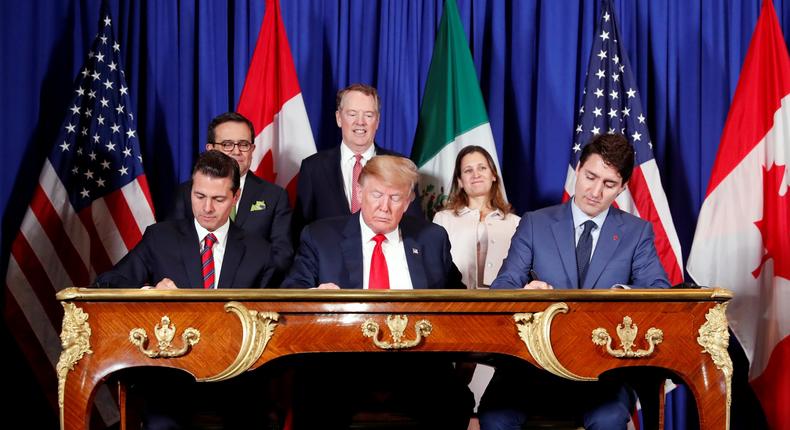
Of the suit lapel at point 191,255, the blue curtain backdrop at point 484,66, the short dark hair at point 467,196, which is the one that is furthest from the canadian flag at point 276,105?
the suit lapel at point 191,255

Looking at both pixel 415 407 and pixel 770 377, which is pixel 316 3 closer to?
pixel 415 407

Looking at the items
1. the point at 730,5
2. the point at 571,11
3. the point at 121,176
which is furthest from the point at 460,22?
the point at 121,176

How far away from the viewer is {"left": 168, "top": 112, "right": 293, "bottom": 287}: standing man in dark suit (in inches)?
177

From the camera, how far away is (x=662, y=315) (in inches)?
121

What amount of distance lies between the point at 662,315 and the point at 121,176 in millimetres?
3511

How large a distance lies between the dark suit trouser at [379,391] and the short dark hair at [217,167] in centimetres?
84

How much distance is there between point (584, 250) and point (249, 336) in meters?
1.60

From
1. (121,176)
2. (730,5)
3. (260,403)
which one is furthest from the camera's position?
(730,5)

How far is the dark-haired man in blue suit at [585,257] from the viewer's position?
3.69 m

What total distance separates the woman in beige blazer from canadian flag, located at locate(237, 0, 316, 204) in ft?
3.58

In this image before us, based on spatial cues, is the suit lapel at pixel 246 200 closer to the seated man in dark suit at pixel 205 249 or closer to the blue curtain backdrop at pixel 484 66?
the seated man in dark suit at pixel 205 249

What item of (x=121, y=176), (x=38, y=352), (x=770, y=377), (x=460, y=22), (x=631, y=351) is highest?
(x=460, y=22)

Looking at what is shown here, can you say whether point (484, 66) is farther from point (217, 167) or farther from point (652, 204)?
point (217, 167)

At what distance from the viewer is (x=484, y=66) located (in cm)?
621
